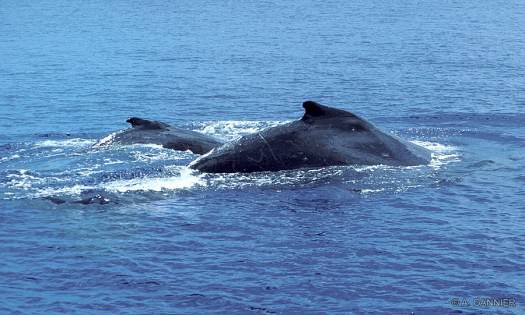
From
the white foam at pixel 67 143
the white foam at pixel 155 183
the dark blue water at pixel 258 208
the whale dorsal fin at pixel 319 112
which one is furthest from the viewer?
the white foam at pixel 67 143

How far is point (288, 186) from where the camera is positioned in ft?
75.4

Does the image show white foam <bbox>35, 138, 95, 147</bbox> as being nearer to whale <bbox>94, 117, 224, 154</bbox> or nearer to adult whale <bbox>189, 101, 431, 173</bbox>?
whale <bbox>94, 117, 224, 154</bbox>

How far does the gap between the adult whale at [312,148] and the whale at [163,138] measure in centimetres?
274

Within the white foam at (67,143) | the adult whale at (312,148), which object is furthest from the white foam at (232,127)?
the adult whale at (312,148)

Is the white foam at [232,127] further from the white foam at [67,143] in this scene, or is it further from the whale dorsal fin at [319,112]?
the whale dorsal fin at [319,112]

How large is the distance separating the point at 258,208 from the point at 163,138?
8088 millimetres

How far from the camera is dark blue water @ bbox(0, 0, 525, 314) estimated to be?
1641 cm

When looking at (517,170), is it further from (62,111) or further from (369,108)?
(62,111)

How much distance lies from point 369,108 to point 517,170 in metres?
14.3

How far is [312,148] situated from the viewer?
80.0ft

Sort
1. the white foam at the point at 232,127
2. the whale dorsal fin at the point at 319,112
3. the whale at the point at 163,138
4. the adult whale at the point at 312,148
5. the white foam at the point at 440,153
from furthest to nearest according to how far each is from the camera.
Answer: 1. the white foam at the point at 232,127
2. the whale at the point at 163,138
3. the white foam at the point at 440,153
4. the whale dorsal fin at the point at 319,112
5. the adult whale at the point at 312,148

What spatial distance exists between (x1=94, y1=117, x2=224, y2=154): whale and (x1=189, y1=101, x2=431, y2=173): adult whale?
8.99ft

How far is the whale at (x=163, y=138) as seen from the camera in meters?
28.0

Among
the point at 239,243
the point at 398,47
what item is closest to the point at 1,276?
the point at 239,243
